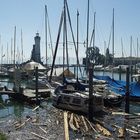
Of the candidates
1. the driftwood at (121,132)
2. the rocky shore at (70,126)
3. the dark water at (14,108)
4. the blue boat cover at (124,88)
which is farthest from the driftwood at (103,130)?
the blue boat cover at (124,88)

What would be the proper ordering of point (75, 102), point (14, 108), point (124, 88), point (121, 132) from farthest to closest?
point (124, 88), point (14, 108), point (75, 102), point (121, 132)

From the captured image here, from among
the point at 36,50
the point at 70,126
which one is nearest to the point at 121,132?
the point at 70,126

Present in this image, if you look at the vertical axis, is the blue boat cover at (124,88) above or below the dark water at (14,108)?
above

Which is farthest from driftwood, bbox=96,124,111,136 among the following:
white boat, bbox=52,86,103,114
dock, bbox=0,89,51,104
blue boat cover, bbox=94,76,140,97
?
blue boat cover, bbox=94,76,140,97

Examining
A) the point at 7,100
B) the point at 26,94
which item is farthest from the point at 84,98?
the point at 7,100

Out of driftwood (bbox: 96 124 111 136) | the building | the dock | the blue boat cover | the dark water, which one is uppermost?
the building

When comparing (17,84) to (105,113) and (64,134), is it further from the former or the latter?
(64,134)

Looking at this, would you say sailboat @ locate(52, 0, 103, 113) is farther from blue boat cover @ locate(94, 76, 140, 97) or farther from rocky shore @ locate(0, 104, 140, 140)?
blue boat cover @ locate(94, 76, 140, 97)

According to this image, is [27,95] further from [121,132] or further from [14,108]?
[121,132]

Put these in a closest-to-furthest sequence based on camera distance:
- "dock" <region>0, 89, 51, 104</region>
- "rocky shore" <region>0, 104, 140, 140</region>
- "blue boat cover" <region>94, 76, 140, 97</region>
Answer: "rocky shore" <region>0, 104, 140, 140</region> → "dock" <region>0, 89, 51, 104</region> → "blue boat cover" <region>94, 76, 140, 97</region>

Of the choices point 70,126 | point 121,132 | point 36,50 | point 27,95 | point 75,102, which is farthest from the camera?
point 36,50

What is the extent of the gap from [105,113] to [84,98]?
2726 millimetres

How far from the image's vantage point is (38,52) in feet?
456

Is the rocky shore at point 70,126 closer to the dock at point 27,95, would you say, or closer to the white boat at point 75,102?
the white boat at point 75,102
